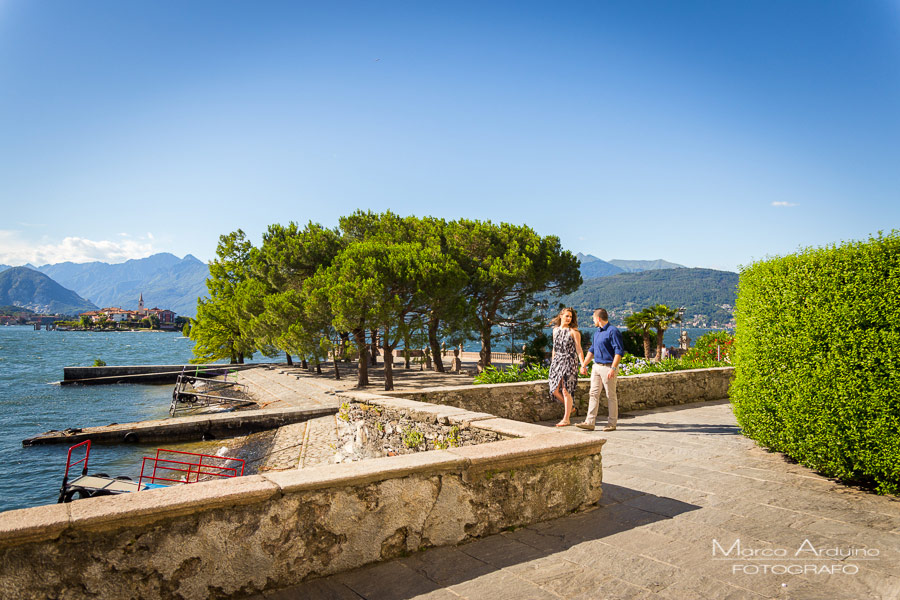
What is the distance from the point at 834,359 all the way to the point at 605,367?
3026mm

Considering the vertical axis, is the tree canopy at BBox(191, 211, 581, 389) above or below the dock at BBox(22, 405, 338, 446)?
above

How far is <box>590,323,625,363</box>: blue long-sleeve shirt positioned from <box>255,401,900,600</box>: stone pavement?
227 cm

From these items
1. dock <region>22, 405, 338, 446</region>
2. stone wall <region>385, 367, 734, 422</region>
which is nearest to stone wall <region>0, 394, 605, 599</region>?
stone wall <region>385, 367, 734, 422</region>

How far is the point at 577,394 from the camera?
28.1 feet

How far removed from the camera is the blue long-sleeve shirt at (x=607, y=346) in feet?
22.7

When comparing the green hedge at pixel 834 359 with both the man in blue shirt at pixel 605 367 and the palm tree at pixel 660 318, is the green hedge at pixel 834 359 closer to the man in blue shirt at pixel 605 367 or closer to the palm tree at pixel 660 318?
the man in blue shirt at pixel 605 367

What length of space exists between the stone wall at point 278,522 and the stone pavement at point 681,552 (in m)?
0.14

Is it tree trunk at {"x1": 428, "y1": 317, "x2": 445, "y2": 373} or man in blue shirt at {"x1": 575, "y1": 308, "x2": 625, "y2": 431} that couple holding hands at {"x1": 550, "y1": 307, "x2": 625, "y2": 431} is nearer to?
man in blue shirt at {"x1": 575, "y1": 308, "x2": 625, "y2": 431}

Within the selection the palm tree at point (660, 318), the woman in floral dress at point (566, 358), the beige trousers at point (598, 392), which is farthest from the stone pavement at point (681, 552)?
the palm tree at point (660, 318)

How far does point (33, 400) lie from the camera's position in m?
31.4

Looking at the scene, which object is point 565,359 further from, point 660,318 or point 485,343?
point 660,318

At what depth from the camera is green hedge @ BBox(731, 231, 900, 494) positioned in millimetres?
3953

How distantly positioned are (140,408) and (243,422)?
1350 cm

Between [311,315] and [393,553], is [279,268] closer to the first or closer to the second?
[311,315]
